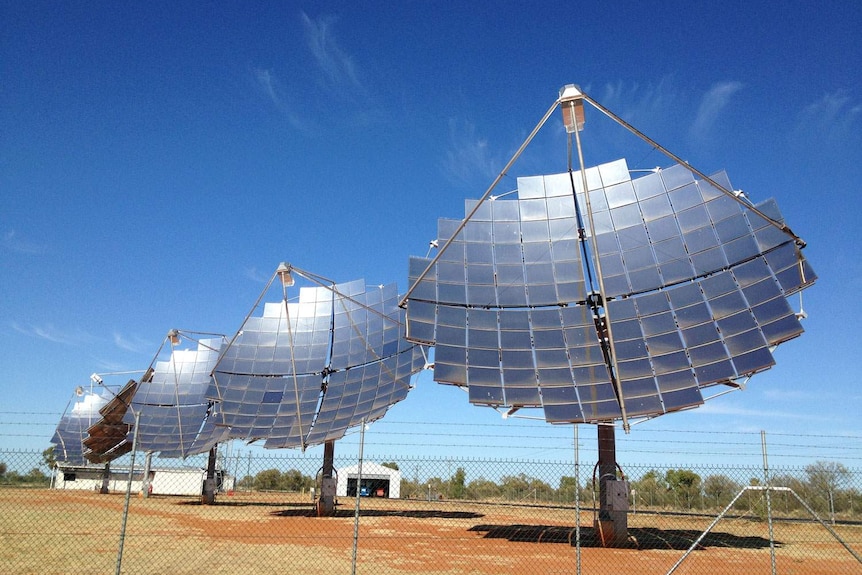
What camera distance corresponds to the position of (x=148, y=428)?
141 ft

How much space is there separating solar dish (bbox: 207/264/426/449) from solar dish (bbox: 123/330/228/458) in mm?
7015

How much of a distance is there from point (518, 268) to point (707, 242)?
6327 millimetres

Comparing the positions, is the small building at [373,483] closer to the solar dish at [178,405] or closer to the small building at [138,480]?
the small building at [138,480]

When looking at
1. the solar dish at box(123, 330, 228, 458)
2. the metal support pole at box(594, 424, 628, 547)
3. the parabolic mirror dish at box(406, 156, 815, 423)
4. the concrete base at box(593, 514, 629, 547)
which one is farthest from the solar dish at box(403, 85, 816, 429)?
the solar dish at box(123, 330, 228, 458)

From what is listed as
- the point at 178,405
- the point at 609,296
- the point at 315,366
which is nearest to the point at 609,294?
the point at 609,296

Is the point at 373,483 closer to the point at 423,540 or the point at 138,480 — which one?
the point at 138,480

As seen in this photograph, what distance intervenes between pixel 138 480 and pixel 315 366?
46.1 m

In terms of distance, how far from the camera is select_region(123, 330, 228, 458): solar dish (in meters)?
41.6

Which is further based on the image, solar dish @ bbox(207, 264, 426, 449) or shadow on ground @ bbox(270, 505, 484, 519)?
shadow on ground @ bbox(270, 505, 484, 519)

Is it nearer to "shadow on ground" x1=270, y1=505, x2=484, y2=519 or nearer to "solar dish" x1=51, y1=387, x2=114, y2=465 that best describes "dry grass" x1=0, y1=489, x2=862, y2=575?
"shadow on ground" x1=270, y1=505, x2=484, y2=519

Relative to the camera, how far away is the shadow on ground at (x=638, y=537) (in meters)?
23.0

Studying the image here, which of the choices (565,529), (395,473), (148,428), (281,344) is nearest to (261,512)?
(281,344)

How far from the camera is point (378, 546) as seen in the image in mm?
21453

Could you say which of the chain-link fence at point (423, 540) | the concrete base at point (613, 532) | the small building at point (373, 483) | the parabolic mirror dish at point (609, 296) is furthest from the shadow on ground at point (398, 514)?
the small building at point (373, 483)
